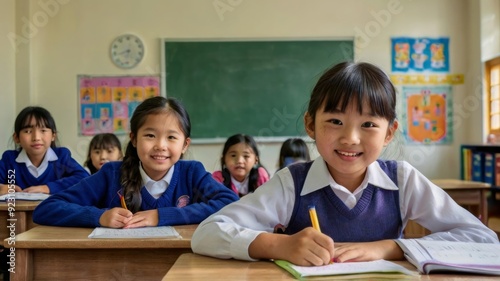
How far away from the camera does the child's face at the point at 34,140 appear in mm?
3220

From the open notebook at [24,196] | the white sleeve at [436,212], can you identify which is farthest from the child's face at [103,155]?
the white sleeve at [436,212]

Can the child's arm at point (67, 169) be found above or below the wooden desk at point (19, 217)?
above

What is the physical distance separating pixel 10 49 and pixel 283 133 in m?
2.76

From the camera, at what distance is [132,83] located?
18.7ft

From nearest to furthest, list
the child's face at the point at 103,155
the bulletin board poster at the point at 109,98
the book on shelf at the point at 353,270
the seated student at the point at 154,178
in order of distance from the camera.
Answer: the book on shelf at the point at 353,270 < the seated student at the point at 154,178 < the child's face at the point at 103,155 < the bulletin board poster at the point at 109,98

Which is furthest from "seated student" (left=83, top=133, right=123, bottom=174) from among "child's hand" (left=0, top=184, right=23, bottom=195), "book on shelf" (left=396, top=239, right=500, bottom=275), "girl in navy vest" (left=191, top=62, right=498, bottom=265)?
"book on shelf" (left=396, top=239, right=500, bottom=275)

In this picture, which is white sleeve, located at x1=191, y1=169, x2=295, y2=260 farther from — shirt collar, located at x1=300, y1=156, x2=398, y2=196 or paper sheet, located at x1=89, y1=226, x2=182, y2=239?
paper sheet, located at x1=89, y1=226, x2=182, y2=239

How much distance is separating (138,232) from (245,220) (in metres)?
0.47

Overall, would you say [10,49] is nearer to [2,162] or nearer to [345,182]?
[2,162]

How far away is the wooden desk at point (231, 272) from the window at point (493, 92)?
4914 millimetres

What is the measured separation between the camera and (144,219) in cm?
176

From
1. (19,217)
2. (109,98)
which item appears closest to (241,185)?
(19,217)

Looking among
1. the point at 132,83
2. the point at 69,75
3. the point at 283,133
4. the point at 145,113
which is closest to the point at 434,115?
the point at 283,133

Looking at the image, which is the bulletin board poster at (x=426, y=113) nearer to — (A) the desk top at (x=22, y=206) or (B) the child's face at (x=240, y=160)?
(B) the child's face at (x=240, y=160)
